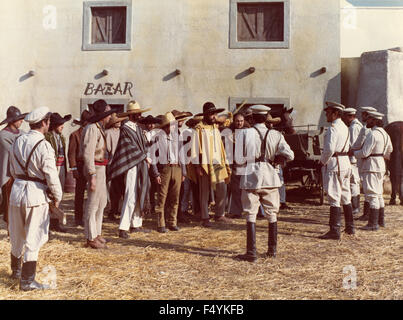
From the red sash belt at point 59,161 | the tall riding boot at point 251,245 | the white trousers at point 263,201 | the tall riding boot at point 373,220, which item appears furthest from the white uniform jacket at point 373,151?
the red sash belt at point 59,161

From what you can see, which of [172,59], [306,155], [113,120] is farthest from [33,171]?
[172,59]

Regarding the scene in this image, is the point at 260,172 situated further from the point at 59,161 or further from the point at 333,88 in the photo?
the point at 333,88

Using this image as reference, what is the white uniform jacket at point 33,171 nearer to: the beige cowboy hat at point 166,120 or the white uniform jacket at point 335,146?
the beige cowboy hat at point 166,120

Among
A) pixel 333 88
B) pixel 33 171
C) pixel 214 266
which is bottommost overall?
pixel 214 266

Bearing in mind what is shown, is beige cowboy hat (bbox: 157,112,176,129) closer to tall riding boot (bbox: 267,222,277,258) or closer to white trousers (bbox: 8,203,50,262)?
tall riding boot (bbox: 267,222,277,258)

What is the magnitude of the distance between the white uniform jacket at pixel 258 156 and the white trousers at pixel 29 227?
263 centimetres

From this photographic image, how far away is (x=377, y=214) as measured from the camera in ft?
24.6

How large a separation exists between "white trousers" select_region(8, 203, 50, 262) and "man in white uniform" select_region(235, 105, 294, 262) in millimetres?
2619

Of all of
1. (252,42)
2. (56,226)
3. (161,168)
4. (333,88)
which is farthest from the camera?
(252,42)

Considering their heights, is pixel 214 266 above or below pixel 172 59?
below

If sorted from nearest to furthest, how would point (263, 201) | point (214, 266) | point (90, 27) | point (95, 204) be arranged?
point (214, 266), point (263, 201), point (95, 204), point (90, 27)

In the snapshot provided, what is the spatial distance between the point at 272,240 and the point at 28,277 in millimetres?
3171

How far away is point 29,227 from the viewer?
4.33 m

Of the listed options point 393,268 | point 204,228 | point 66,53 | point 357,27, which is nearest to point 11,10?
point 66,53
